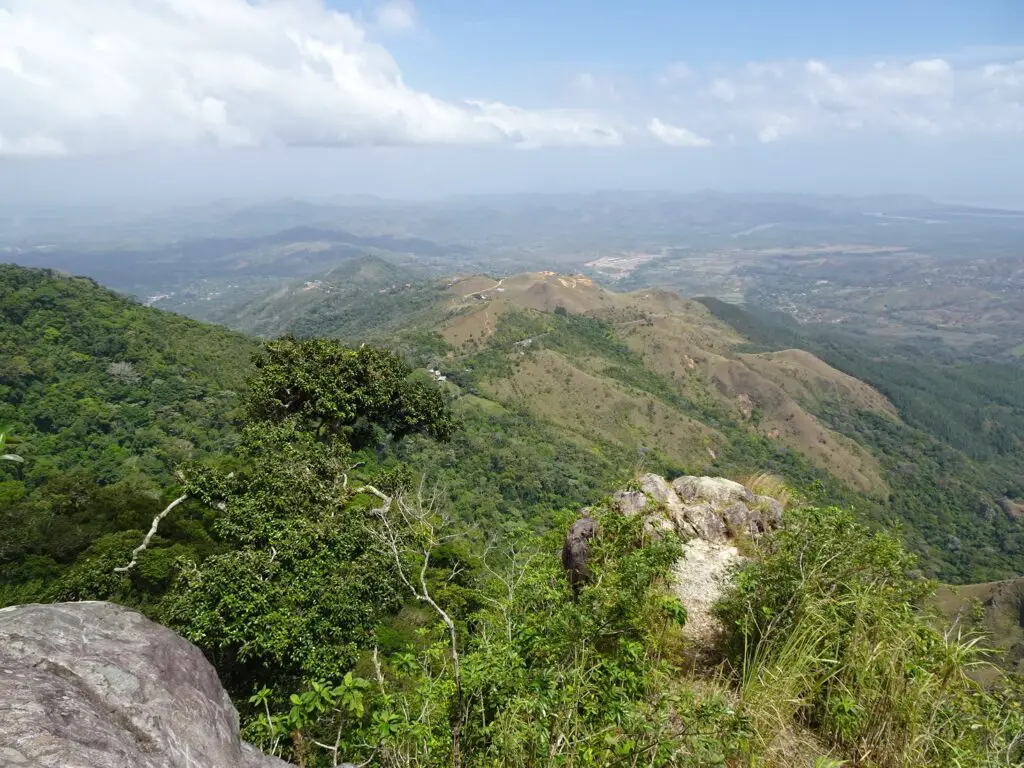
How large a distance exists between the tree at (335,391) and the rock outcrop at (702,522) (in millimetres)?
9622

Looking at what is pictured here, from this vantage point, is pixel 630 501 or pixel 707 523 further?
pixel 630 501

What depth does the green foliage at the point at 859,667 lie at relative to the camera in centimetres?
418

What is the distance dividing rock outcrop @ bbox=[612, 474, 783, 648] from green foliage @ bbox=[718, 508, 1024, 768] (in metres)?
1.36

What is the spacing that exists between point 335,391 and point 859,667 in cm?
1612

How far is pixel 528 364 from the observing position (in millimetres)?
97688

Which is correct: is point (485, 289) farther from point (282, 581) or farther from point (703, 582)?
point (703, 582)

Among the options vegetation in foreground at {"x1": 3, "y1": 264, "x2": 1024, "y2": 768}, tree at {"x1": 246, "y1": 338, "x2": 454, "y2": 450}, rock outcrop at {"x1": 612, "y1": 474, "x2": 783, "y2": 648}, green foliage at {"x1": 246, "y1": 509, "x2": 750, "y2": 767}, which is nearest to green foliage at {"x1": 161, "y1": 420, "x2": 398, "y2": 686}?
vegetation in foreground at {"x1": 3, "y1": 264, "x2": 1024, "y2": 768}

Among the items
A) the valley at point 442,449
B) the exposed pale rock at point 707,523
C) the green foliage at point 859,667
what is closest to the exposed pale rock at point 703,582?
the exposed pale rock at point 707,523

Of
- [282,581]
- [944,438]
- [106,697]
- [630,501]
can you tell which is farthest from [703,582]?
[944,438]

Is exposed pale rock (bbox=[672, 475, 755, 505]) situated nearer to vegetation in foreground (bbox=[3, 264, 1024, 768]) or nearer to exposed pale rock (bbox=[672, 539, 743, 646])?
exposed pale rock (bbox=[672, 539, 743, 646])

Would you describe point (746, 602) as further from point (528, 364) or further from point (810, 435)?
point (810, 435)

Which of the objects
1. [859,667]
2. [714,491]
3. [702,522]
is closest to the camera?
[859,667]

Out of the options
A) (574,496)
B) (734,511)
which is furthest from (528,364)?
(734,511)

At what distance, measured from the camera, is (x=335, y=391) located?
17906 millimetres
